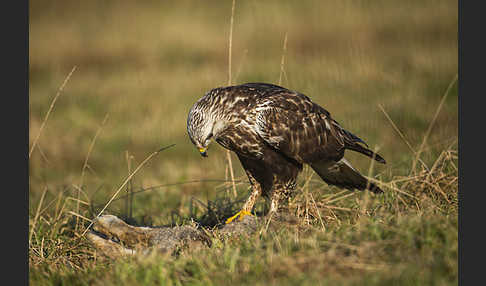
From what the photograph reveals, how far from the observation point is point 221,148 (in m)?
8.91

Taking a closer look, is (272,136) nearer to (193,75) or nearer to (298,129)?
(298,129)

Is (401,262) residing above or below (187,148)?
above

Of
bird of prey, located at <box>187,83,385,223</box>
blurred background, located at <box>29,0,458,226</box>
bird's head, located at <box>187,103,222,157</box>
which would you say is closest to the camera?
bird's head, located at <box>187,103,222,157</box>

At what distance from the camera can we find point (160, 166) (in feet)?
28.6

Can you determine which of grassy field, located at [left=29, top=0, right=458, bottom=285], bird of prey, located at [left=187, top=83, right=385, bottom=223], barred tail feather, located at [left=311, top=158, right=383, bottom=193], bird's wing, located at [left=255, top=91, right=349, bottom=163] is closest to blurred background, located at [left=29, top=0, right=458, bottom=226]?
grassy field, located at [left=29, top=0, right=458, bottom=285]

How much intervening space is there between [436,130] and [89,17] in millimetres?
12960

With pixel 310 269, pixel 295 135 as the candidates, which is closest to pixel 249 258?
pixel 310 269

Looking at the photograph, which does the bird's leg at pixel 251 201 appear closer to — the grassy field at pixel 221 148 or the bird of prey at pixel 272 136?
the bird of prey at pixel 272 136

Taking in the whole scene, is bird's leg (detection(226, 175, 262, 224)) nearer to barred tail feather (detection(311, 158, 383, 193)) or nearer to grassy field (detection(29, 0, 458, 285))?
grassy field (detection(29, 0, 458, 285))

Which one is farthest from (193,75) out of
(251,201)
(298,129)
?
(298,129)

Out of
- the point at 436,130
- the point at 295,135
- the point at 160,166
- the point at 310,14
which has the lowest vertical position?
the point at 160,166

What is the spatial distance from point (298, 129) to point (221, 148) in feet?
15.0

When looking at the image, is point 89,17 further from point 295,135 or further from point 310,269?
point 310,269

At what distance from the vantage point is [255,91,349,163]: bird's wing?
4.25m
